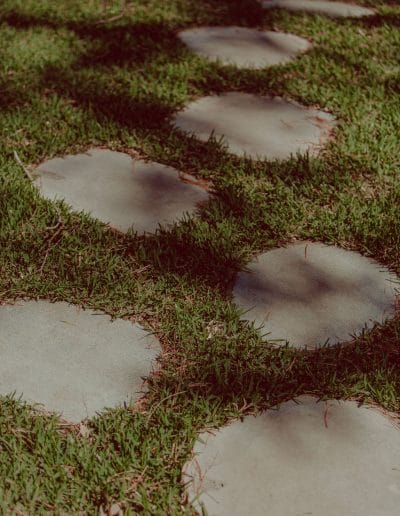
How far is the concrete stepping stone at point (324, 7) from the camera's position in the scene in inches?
150

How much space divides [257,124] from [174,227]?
74 centimetres

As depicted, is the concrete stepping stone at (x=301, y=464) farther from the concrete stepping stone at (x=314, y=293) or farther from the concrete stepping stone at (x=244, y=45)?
the concrete stepping stone at (x=244, y=45)

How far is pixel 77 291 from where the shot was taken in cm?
202

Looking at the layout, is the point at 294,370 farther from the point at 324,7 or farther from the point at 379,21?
the point at 324,7

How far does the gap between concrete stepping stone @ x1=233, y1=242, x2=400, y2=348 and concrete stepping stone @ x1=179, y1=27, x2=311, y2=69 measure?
1.33 m

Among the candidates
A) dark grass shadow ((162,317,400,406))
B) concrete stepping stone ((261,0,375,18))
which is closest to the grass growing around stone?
dark grass shadow ((162,317,400,406))


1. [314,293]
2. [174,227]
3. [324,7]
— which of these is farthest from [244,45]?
[314,293]

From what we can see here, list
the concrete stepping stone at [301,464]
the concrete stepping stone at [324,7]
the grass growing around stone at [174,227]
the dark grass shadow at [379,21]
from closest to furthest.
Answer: the concrete stepping stone at [301,464] → the grass growing around stone at [174,227] → the dark grass shadow at [379,21] → the concrete stepping stone at [324,7]

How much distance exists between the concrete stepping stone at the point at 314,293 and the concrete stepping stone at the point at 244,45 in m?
1.33

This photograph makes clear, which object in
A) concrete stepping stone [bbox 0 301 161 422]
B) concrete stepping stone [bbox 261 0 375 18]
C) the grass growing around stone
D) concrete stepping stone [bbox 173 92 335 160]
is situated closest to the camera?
the grass growing around stone

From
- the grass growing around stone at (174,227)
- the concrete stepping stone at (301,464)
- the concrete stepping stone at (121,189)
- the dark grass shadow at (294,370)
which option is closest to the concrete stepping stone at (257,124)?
the grass growing around stone at (174,227)

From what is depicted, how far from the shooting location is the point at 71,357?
1.83 meters

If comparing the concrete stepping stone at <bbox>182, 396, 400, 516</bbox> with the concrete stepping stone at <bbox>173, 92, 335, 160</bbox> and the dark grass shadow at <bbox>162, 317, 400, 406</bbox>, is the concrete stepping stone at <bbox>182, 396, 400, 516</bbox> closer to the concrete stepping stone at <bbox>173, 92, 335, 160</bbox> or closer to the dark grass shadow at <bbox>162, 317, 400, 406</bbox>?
the dark grass shadow at <bbox>162, 317, 400, 406</bbox>

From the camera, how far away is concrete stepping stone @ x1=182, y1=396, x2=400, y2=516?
1524mm
